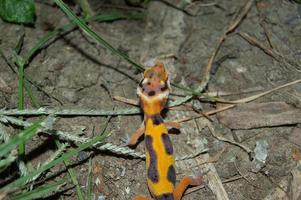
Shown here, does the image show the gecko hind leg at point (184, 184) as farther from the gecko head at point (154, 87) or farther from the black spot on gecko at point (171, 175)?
the gecko head at point (154, 87)

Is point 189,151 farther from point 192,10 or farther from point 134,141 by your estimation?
point 192,10

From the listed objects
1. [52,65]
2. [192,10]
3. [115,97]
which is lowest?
[115,97]

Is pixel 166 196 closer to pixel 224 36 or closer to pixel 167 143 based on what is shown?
pixel 167 143

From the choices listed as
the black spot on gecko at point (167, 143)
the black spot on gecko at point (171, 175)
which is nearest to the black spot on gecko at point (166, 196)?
the black spot on gecko at point (171, 175)

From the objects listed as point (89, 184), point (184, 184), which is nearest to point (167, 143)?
point (184, 184)

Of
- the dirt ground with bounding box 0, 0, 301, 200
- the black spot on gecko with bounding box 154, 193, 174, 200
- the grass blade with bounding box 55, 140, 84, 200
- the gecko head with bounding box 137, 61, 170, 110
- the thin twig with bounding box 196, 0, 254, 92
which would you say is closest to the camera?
the grass blade with bounding box 55, 140, 84, 200

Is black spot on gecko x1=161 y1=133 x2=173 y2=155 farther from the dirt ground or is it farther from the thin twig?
the thin twig

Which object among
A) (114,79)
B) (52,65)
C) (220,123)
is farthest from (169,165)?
(52,65)

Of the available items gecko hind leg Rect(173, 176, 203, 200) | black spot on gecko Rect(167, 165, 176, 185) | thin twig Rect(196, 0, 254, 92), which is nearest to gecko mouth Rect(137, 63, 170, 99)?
thin twig Rect(196, 0, 254, 92)
